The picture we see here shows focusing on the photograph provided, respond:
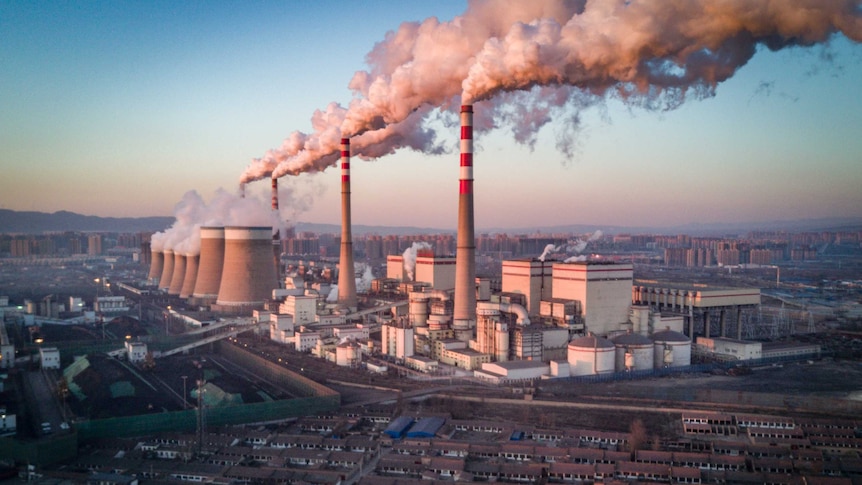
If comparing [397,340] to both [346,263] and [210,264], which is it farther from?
[210,264]

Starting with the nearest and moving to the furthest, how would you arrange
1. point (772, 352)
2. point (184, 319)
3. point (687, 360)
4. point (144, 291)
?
point (687, 360), point (772, 352), point (184, 319), point (144, 291)

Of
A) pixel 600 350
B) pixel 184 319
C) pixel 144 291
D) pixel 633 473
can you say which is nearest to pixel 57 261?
pixel 144 291

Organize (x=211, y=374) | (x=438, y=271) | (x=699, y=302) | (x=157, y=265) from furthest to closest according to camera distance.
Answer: (x=157, y=265) < (x=438, y=271) < (x=699, y=302) < (x=211, y=374)

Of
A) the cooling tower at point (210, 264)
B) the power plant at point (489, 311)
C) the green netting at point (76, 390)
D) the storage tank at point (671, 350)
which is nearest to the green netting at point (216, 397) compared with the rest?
the green netting at point (76, 390)

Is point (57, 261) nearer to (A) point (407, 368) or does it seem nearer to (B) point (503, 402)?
(A) point (407, 368)

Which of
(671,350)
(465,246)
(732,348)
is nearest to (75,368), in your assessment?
(465,246)

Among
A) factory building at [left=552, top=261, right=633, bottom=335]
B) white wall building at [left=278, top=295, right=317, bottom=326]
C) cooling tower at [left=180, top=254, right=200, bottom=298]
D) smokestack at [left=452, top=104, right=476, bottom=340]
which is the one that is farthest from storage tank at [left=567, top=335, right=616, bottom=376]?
cooling tower at [left=180, top=254, right=200, bottom=298]

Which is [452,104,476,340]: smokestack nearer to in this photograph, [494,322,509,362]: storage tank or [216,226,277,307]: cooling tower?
[494,322,509,362]: storage tank
